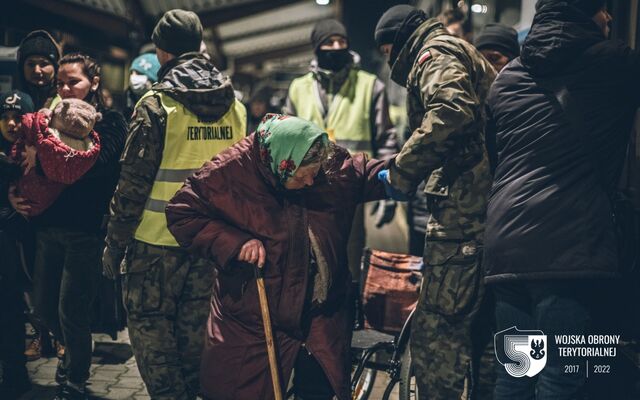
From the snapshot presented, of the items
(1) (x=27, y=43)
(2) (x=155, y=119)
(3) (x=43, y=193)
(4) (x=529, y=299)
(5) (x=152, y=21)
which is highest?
(5) (x=152, y=21)

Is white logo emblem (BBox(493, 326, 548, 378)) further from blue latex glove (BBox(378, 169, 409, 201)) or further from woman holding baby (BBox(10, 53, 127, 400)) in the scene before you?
woman holding baby (BBox(10, 53, 127, 400))

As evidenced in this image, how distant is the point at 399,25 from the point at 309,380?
192 centimetres

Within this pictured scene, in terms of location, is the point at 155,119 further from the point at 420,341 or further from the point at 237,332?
the point at 420,341

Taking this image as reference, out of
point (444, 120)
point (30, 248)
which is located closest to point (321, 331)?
point (444, 120)

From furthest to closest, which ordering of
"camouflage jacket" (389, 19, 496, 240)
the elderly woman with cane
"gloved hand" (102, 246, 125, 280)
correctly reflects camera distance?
"gloved hand" (102, 246, 125, 280)
"camouflage jacket" (389, 19, 496, 240)
the elderly woman with cane

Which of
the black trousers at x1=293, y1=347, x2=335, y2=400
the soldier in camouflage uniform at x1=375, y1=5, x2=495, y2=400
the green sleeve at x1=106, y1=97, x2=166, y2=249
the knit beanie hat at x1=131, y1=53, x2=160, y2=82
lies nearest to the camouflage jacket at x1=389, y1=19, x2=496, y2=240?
the soldier in camouflage uniform at x1=375, y1=5, x2=495, y2=400

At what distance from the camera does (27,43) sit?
616cm

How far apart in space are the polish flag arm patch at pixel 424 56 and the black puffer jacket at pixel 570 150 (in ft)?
1.90

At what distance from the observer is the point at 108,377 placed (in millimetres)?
5930

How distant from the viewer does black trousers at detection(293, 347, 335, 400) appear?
3.64 metres

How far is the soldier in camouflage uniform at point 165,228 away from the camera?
425 cm

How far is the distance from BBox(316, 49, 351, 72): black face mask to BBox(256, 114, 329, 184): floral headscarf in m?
3.23

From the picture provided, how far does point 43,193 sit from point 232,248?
2205 millimetres

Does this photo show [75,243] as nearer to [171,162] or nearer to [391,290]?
[171,162]
